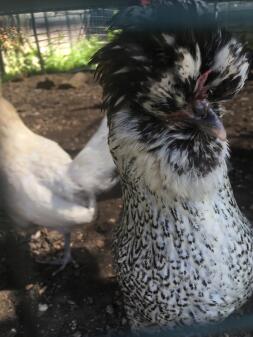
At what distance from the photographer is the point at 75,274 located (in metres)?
2.61

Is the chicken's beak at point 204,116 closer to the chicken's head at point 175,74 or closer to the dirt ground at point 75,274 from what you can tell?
the chicken's head at point 175,74

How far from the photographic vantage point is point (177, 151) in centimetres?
147

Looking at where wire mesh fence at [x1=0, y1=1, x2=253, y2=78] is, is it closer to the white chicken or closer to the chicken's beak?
the chicken's beak

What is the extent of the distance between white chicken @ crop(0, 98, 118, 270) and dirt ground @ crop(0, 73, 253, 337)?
138 mm

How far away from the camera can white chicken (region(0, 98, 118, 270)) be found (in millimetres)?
2381

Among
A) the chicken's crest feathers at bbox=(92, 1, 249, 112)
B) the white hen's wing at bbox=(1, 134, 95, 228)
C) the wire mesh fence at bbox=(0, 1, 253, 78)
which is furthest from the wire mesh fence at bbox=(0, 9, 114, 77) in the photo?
the white hen's wing at bbox=(1, 134, 95, 228)

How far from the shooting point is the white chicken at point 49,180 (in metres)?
2.38

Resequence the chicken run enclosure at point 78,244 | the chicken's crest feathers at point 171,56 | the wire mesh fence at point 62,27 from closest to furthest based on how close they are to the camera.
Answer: the chicken's crest feathers at point 171,56
the wire mesh fence at point 62,27
the chicken run enclosure at point 78,244

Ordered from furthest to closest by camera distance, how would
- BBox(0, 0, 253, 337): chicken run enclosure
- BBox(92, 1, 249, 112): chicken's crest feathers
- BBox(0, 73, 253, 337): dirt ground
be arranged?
BBox(0, 73, 253, 337): dirt ground
BBox(0, 0, 253, 337): chicken run enclosure
BBox(92, 1, 249, 112): chicken's crest feathers

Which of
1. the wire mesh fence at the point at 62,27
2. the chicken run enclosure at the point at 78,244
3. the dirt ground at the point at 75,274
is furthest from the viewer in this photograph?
the dirt ground at the point at 75,274

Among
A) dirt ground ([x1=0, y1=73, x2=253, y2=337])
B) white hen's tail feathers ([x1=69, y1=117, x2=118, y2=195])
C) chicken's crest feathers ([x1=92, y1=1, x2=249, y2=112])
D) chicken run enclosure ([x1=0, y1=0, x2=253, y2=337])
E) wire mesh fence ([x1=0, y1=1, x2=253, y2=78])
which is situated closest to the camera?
chicken's crest feathers ([x1=92, y1=1, x2=249, y2=112])

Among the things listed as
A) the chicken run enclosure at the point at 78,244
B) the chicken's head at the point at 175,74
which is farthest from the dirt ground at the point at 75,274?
the chicken's head at the point at 175,74

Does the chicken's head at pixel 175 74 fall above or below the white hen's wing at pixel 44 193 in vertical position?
above

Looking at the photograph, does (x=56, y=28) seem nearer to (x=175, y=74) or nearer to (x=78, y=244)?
(x=78, y=244)
